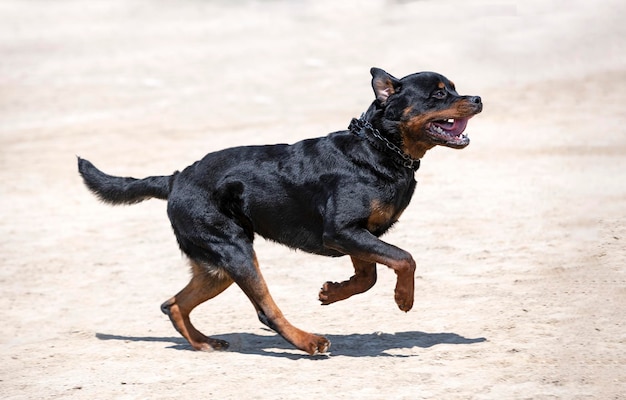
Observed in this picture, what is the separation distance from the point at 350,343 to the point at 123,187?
1998mm

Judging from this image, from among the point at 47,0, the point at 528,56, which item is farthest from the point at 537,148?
the point at 47,0

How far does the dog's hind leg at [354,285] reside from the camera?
22.4 feet

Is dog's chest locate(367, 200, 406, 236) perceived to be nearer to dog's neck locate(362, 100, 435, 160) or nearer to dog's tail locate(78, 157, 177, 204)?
dog's neck locate(362, 100, 435, 160)

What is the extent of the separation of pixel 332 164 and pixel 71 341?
2429mm

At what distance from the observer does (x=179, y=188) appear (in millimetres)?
7203

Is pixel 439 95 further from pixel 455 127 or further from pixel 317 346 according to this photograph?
pixel 317 346

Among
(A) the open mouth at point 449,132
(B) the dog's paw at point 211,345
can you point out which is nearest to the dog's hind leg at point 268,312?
(B) the dog's paw at point 211,345

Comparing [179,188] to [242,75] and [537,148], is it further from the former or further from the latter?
[242,75]

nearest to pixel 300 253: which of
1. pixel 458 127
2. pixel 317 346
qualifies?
pixel 317 346

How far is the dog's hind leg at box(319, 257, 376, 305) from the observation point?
683cm

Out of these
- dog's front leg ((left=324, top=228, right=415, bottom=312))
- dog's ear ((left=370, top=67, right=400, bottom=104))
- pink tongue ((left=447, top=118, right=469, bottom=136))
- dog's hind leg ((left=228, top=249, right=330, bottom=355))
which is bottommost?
dog's hind leg ((left=228, top=249, right=330, bottom=355))

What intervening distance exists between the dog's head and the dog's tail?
172 cm

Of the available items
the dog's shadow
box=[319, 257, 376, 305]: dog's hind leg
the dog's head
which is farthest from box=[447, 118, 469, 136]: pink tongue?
the dog's shadow

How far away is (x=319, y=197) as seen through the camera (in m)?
6.83
